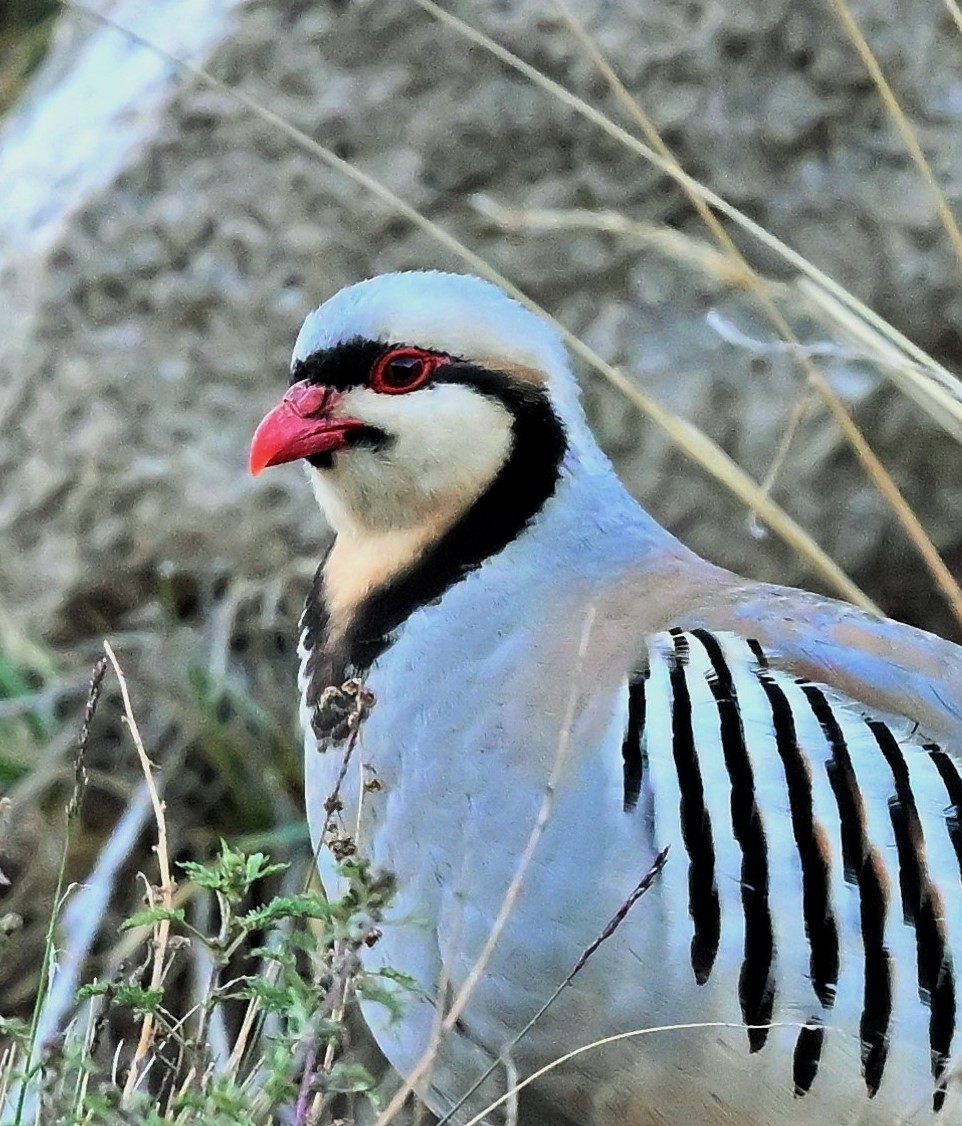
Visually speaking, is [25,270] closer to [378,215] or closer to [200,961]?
[378,215]

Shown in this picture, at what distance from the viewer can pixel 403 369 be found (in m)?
2.34

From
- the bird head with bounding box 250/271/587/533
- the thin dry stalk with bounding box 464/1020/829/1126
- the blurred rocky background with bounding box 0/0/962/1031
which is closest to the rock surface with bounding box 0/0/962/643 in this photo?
the blurred rocky background with bounding box 0/0/962/1031

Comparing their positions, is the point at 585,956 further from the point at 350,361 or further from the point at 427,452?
the point at 350,361

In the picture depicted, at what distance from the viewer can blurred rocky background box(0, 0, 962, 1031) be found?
364cm

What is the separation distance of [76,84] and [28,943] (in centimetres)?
205

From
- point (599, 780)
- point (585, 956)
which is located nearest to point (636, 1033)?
point (585, 956)

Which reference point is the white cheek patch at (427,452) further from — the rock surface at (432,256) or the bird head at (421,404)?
the rock surface at (432,256)

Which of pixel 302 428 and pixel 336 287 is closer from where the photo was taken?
pixel 302 428

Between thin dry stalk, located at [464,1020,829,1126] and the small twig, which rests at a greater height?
the small twig

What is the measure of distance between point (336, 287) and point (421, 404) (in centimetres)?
146

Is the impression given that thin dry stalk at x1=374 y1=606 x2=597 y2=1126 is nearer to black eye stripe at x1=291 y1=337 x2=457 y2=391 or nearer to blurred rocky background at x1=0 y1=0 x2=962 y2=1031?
black eye stripe at x1=291 y1=337 x2=457 y2=391

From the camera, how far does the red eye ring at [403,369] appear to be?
2.33 m

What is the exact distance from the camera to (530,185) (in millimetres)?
3695

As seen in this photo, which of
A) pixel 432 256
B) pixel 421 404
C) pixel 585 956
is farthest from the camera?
pixel 432 256
